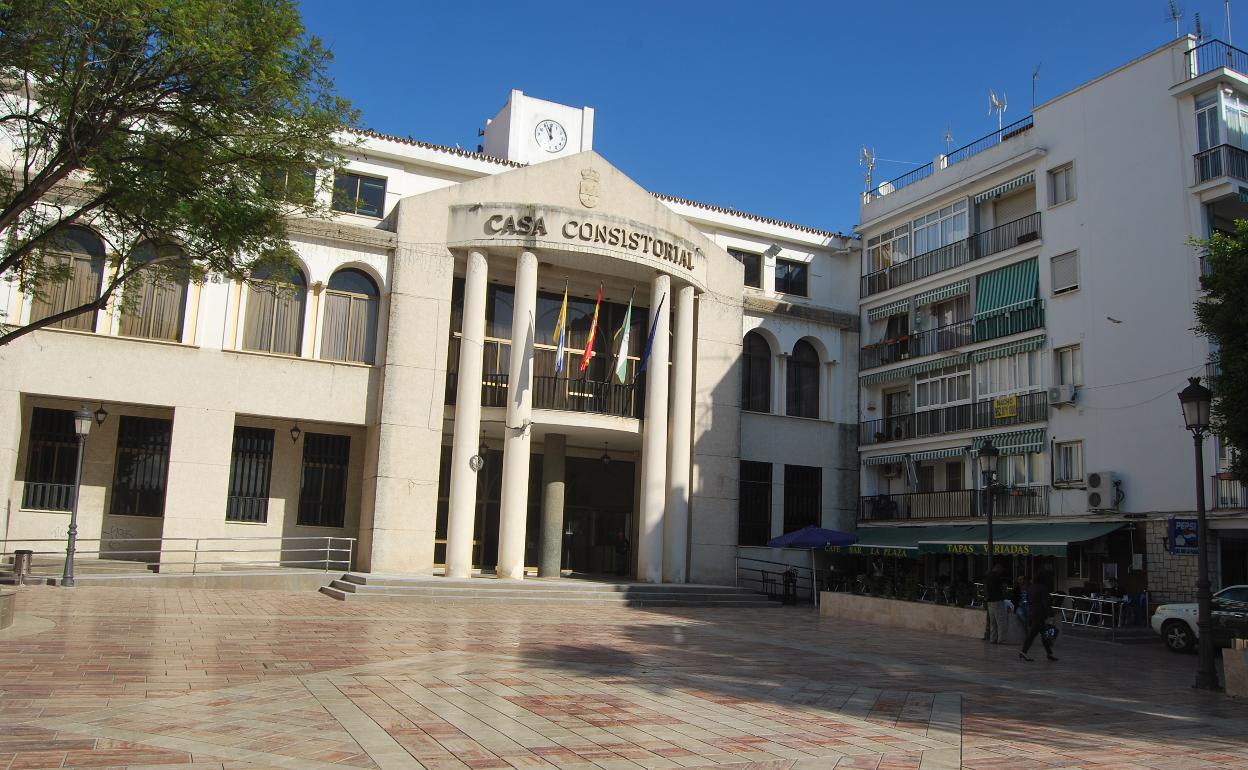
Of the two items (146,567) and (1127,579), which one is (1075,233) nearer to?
(1127,579)

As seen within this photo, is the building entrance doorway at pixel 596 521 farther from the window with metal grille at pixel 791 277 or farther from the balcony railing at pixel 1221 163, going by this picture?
the balcony railing at pixel 1221 163

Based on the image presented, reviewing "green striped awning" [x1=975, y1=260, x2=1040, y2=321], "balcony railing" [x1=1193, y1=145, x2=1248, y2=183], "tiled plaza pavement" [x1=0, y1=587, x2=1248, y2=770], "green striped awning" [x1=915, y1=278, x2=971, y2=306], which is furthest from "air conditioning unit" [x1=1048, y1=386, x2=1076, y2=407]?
"tiled plaza pavement" [x1=0, y1=587, x2=1248, y2=770]

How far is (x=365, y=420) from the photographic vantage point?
26031 mm

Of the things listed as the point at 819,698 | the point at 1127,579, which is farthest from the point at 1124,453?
the point at 819,698

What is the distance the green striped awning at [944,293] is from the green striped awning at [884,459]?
16.9 feet

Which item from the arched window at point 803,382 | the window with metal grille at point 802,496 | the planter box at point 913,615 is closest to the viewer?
the planter box at point 913,615

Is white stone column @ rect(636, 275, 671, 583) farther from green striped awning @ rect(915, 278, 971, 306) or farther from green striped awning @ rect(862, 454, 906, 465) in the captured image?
green striped awning @ rect(915, 278, 971, 306)

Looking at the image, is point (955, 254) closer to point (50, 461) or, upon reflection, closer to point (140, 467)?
point (140, 467)

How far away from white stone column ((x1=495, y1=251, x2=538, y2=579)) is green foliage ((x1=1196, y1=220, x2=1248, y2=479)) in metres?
15.1

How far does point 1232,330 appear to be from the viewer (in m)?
16.8

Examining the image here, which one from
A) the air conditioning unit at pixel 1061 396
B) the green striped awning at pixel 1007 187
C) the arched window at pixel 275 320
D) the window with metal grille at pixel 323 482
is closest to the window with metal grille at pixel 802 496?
the air conditioning unit at pixel 1061 396

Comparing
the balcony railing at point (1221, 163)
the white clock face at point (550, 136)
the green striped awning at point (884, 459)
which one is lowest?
the green striped awning at point (884, 459)

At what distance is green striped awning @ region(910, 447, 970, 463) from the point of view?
31.0 metres

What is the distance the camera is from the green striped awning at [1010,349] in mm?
28953
